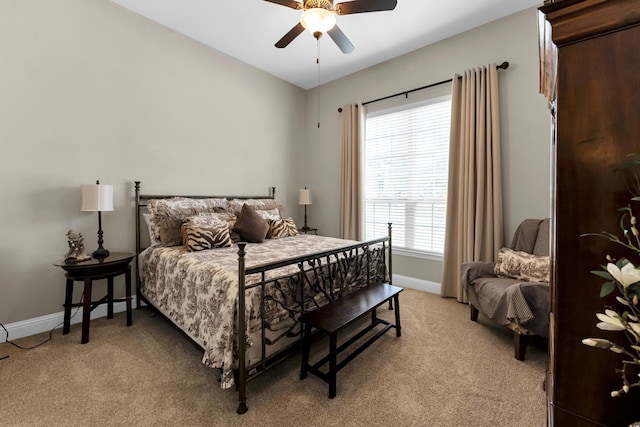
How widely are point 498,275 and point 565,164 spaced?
7.92 ft

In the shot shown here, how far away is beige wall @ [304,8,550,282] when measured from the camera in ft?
9.49

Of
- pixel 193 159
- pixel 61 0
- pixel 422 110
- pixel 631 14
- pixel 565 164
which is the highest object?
pixel 61 0

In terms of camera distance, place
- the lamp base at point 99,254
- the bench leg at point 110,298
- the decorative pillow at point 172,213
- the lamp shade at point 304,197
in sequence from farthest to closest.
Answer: the lamp shade at point 304,197 → the decorative pillow at point 172,213 → the bench leg at point 110,298 → the lamp base at point 99,254

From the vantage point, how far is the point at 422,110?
3.75m

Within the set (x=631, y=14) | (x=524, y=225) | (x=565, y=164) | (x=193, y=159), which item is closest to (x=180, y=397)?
(x=565, y=164)

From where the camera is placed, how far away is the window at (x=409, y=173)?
11.8 ft

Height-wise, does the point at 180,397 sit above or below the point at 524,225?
below

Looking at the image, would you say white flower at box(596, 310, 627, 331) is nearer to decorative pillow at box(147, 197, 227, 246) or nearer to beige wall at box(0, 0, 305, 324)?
decorative pillow at box(147, 197, 227, 246)

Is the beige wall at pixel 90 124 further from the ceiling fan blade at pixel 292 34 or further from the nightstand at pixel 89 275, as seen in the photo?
the ceiling fan blade at pixel 292 34

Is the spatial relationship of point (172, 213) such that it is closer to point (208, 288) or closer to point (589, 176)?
point (208, 288)

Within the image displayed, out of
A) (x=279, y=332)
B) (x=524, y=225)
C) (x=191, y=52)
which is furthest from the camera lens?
(x=191, y=52)

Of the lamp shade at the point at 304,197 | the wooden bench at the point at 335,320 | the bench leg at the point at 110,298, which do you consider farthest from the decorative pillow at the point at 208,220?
the wooden bench at the point at 335,320

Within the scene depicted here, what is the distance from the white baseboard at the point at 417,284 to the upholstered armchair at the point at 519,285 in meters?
0.84

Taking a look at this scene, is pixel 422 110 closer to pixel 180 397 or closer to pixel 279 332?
pixel 279 332
